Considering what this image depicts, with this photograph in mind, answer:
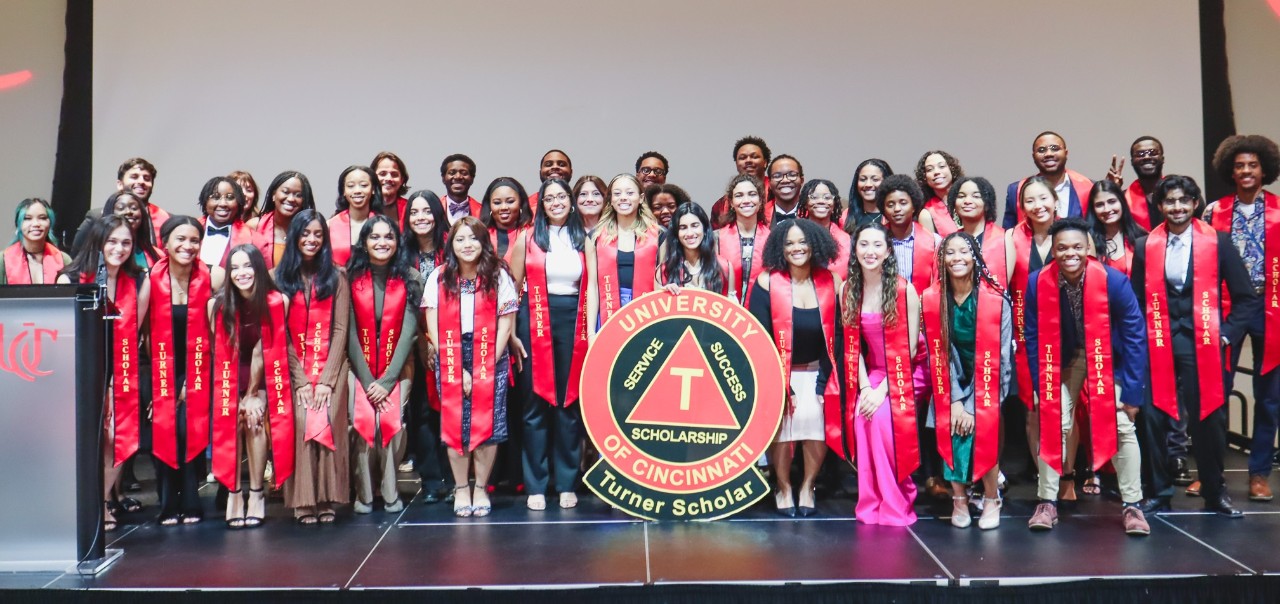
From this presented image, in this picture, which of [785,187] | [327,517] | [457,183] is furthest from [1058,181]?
[327,517]

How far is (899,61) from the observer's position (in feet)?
21.1

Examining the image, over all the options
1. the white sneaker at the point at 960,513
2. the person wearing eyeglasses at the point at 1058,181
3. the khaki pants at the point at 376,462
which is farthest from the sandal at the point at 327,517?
the person wearing eyeglasses at the point at 1058,181

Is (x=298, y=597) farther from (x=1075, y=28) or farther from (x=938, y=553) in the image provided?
(x=1075, y=28)

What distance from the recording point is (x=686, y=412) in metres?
3.91

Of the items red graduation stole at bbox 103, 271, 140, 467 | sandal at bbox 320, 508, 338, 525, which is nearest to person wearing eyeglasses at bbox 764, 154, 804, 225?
sandal at bbox 320, 508, 338, 525

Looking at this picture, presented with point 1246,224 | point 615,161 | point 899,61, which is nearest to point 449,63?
point 615,161

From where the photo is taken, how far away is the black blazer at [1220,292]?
4.17 meters

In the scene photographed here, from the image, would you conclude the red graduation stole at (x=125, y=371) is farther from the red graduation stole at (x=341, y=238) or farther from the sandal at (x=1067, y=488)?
the sandal at (x=1067, y=488)

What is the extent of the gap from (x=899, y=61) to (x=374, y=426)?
13.8 ft

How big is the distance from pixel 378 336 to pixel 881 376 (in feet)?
7.18

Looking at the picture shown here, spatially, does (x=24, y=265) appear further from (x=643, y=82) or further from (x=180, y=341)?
(x=643, y=82)

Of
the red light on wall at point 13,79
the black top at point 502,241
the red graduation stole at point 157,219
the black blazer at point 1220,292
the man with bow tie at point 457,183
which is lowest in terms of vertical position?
the black blazer at point 1220,292

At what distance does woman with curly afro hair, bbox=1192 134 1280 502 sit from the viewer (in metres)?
4.30

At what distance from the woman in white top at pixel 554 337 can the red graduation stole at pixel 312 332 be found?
0.85 metres
